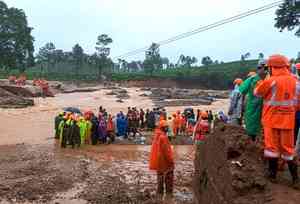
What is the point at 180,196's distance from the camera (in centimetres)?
1184

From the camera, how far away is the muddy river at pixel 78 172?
12120mm

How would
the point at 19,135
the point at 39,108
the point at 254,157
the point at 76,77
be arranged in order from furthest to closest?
1. the point at 76,77
2. the point at 39,108
3. the point at 19,135
4. the point at 254,157

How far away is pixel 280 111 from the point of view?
6.62m

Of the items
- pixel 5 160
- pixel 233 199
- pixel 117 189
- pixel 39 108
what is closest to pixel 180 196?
pixel 117 189

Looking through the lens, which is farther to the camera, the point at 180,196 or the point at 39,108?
the point at 39,108

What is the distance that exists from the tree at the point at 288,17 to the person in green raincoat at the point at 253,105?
33031 millimetres

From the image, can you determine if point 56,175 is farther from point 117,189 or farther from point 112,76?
point 112,76

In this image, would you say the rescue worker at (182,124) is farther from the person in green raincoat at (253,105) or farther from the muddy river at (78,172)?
the person in green raincoat at (253,105)

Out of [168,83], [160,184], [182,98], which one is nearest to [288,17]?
[182,98]

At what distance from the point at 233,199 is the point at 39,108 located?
35895 mm

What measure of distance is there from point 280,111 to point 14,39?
61.0m

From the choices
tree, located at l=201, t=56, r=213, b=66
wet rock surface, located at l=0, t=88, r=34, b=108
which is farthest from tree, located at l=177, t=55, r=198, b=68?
wet rock surface, located at l=0, t=88, r=34, b=108

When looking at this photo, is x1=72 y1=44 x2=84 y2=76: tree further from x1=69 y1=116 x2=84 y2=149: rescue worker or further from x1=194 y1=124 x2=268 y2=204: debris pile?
x1=194 y1=124 x2=268 y2=204: debris pile

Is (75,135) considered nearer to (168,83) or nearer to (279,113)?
(279,113)
